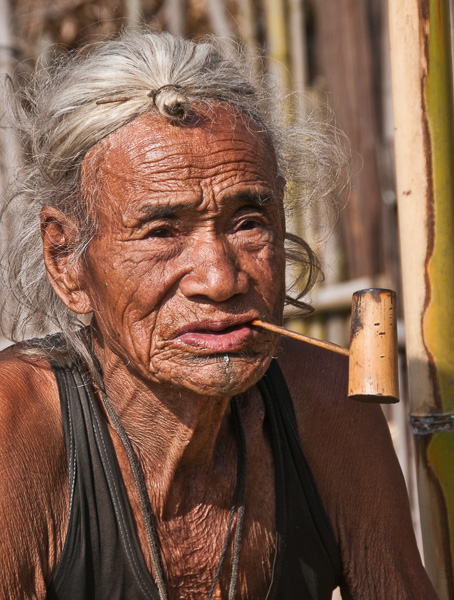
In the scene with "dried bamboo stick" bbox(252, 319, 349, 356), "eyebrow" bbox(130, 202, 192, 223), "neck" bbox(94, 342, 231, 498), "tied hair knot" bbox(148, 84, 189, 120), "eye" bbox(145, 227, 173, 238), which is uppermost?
"tied hair knot" bbox(148, 84, 189, 120)

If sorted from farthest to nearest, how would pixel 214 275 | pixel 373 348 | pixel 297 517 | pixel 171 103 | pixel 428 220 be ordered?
pixel 297 517 → pixel 428 220 → pixel 171 103 → pixel 214 275 → pixel 373 348

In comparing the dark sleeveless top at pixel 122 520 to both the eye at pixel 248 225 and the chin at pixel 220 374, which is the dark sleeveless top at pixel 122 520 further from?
the eye at pixel 248 225

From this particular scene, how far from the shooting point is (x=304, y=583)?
2.46 meters

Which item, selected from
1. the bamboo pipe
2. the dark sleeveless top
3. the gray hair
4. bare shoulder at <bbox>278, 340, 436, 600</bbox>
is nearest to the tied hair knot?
the gray hair

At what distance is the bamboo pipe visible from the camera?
1880mm

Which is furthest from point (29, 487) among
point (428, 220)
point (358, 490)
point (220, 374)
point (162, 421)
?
point (428, 220)

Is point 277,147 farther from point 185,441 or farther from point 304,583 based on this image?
point 304,583

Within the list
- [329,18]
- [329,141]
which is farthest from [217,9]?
[329,141]

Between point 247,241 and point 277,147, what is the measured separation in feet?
1.36

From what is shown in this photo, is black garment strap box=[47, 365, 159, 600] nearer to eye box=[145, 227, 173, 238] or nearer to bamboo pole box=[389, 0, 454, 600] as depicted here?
eye box=[145, 227, 173, 238]

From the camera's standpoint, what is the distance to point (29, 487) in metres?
2.15

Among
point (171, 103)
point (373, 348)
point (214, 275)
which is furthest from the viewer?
point (171, 103)

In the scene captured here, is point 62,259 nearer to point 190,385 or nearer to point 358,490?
point 190,385

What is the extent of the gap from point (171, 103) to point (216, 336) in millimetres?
561
